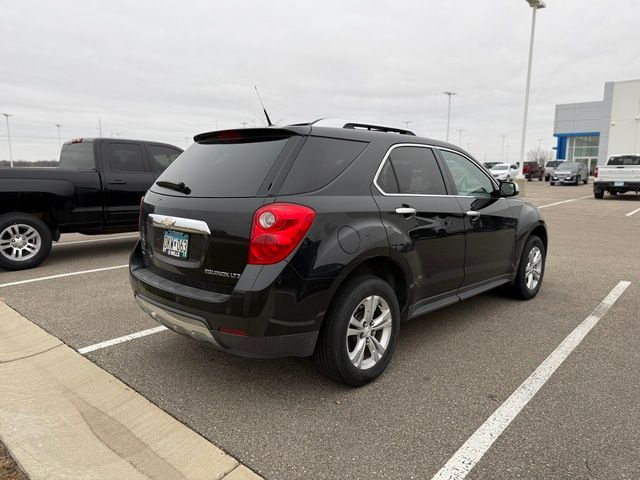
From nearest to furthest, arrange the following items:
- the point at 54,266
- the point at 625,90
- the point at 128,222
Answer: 1. the point at 54,266
2. the point at 128,222
3. the point at 625,90

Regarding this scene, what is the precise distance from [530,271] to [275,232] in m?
3.56

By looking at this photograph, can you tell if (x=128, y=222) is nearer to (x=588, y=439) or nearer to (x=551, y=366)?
(x=551, y=366)

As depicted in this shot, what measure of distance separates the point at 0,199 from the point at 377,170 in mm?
5503

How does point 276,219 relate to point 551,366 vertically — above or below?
above

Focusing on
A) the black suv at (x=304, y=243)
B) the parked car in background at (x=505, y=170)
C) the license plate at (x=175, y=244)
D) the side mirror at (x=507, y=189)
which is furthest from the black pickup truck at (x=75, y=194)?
the parked car in background at (x=505, y=170)

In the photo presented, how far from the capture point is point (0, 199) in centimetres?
616

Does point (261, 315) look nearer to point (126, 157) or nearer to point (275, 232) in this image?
point (275, 232)

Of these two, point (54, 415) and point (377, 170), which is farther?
point (377, 170)

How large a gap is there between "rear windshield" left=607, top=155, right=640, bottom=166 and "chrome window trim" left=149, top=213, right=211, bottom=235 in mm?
21444

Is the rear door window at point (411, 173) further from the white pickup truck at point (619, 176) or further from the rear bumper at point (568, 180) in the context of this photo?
the rear bumper at point (568, 180)

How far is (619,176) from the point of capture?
62.1 ft

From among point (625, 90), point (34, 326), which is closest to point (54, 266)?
point (34, 326)

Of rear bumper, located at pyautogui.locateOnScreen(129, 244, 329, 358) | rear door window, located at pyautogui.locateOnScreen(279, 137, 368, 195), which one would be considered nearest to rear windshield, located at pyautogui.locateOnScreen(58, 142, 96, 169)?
rear bumper, located at pyautogui.locateOnScreen(129, 244, 329, 358)

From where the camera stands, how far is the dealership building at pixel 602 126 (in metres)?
45.8
